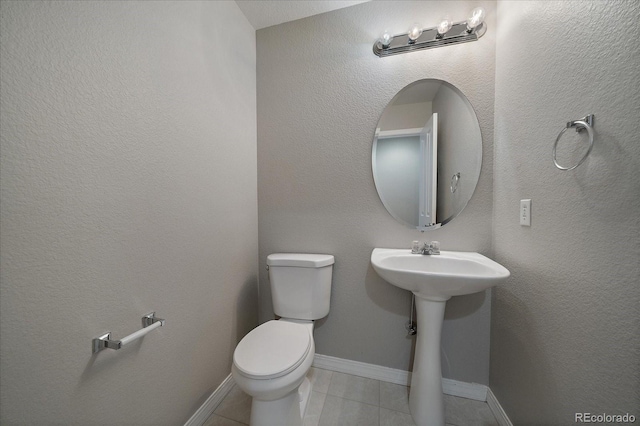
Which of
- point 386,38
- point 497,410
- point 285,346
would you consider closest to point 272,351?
point 285,346

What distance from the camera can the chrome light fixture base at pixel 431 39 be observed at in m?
1.18

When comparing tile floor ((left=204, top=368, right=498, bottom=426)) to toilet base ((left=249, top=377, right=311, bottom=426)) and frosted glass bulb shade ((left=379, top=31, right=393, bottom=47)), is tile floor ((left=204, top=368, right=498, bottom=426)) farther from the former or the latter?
frosted glass bulb shade ((left=379, top=31, right=393, bottom=47))

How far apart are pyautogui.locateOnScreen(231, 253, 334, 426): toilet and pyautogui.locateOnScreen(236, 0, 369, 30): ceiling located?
160cm

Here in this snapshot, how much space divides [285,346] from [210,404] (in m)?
0.62

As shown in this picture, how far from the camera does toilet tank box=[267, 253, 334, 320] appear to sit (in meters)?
1.33

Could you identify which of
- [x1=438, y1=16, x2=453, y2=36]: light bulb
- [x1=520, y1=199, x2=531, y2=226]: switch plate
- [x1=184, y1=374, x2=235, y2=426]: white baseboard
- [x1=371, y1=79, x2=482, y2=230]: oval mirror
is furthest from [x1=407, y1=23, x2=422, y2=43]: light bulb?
[x1=184, y1=374, x2=235, y2=426]: white baseboard

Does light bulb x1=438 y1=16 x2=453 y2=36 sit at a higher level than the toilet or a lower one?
higher

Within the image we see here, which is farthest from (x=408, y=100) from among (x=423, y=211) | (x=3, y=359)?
(x=3, y=359)

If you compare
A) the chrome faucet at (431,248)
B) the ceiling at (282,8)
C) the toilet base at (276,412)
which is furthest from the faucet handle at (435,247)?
the ceiling at (282,8)

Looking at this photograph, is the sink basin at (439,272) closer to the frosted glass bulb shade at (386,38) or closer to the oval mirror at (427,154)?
the oval mirror at (427,154)

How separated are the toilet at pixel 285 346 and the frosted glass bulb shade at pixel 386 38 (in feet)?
4.35

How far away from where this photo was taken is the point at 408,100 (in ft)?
4.33

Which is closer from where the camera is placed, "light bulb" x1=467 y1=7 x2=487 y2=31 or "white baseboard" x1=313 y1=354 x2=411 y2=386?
"light bulb" x1=467 y1=7 x2=487 y2=31

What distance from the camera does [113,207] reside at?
75 centimetres
